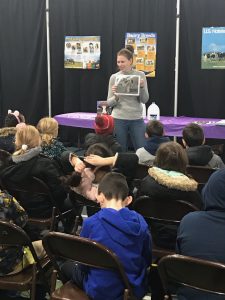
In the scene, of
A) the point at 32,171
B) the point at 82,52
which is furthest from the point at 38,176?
the point at 82,52

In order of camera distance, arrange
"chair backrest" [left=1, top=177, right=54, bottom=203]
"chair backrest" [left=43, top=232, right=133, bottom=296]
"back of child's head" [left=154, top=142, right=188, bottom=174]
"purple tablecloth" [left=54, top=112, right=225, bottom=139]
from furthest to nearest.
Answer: "purple tablecloth" [left=54, top=112, right=225, bottom=139] < "chair backrest" [left=1, top=177, right=54, bottom=203] < "back of child's head" [left=154, top=142, right=188, bottom=174] < "chair backrest" [left=43, top=232, right=133, bottom=296]

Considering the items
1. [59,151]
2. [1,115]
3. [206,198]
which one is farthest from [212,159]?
[1,115]

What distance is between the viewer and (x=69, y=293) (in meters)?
1.82

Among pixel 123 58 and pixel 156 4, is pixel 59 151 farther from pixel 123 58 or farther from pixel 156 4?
pixel 156 4

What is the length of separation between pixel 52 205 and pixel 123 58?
2060mm

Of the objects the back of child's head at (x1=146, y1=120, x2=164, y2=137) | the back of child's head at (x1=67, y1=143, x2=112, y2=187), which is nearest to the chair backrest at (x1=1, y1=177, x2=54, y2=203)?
the back of child's head at (x1=67, y1=143, x2=112, y2=187)

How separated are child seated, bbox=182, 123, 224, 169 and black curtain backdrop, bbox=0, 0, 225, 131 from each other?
2667 millimetres

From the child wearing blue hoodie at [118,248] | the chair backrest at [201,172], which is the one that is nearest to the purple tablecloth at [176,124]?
the chair backrest at [201,172]

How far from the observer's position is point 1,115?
752 cm

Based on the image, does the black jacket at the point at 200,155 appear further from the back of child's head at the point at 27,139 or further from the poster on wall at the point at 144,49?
the poster on wall at the point at 144,49

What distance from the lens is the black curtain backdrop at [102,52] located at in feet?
19.2

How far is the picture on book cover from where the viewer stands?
4.37 metres

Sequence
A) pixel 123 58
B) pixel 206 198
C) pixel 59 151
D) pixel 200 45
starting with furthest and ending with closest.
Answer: pixel 200 45, pixel 123 58, pixel 59 151, pixel 206 198

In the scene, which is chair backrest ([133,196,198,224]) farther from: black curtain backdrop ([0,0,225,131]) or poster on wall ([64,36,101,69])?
poster on wall ([64,36,101,69])
